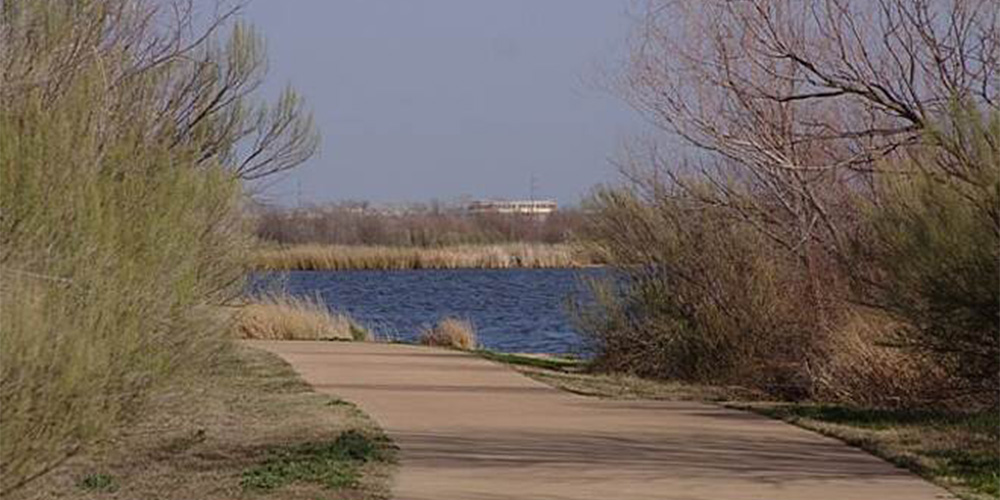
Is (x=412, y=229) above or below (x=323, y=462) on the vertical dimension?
above

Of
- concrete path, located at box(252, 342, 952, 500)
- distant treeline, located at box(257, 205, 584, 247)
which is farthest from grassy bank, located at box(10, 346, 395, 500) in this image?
distant treeline, located at box(257, 205, 584, 247)

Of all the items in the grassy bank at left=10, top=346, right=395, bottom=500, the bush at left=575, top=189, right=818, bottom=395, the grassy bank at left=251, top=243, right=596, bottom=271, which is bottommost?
the grassy bank at left=10, top=346, right=395, bottom=500

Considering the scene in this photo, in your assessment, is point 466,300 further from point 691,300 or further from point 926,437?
point 926,437

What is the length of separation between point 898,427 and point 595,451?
4.02 metres

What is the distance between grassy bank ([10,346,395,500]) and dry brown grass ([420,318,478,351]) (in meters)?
15.0

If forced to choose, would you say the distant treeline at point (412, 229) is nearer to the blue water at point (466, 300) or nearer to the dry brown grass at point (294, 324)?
the blue water at point (466, 300)

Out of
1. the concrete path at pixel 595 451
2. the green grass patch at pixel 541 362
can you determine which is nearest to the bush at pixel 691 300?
the green grass patch at pixel 541 362

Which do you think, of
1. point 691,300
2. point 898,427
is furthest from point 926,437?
Answer: point 691,300

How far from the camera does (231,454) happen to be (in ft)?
50.9

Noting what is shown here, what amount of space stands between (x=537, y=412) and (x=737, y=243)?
20.7ft

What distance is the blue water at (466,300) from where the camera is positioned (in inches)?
1623

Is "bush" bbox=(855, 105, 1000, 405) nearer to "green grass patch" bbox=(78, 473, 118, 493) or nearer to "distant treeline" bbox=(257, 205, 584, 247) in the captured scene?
"green grass patch" bbox=(78, 473, 118, 493)

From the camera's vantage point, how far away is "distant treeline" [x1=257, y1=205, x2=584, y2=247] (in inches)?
2734

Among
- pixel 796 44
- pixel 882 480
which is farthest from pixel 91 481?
pixel 796 44
